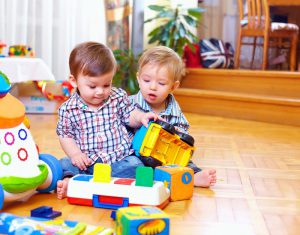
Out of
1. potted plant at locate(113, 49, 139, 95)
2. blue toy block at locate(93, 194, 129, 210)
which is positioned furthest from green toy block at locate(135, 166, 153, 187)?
potted plant at locate(113, 49, 139, 95)

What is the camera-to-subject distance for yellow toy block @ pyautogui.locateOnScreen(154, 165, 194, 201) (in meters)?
1.52

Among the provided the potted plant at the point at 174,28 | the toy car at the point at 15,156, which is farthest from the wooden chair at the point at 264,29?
the toy car at the point at 15,156

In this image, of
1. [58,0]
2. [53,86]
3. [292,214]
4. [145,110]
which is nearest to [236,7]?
[58,0]

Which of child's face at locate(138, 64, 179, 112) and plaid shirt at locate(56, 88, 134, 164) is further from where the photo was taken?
child's face at locate(138, 64, 179, 112)

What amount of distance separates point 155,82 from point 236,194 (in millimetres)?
466

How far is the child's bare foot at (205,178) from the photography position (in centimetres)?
170

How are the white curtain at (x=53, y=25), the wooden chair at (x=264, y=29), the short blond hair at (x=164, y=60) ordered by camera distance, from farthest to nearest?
the wooden chair at (x=264, y=29) → the white curtain at (x=53, y=25) → the short blond hair at (x=164, y=60)

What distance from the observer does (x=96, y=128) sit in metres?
1.72

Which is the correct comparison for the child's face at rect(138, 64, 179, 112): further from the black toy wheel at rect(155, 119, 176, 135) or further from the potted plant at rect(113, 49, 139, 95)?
the potted plant at rect(113, 49, 139, 95)

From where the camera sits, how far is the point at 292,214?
1436mm

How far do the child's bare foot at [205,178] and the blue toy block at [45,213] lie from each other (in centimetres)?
53

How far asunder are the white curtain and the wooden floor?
116 cm

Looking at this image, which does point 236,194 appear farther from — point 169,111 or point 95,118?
point 95,118

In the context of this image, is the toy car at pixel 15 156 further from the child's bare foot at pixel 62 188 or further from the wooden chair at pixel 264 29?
the wooden chair at pixel 264 29
